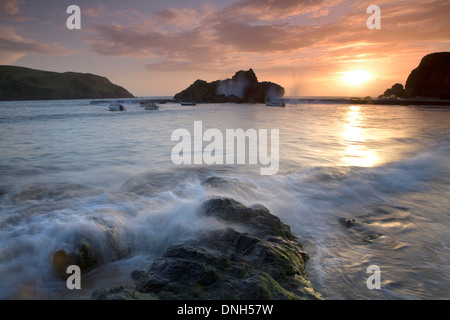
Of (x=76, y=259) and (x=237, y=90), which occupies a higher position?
(x=237, y=90)

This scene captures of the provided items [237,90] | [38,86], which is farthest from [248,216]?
[38,86]

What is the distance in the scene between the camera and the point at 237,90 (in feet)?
432

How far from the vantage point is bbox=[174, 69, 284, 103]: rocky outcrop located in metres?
126

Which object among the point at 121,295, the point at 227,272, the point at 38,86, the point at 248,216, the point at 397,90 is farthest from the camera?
the point at 38,86

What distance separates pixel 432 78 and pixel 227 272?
119857mm

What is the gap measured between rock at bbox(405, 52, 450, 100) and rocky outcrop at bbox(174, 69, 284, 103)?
189ft

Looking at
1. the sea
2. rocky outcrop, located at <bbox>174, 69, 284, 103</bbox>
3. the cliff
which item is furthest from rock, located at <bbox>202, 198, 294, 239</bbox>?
rocky outcrop, located at <bbox>174, 69, 284, 103</bbox>

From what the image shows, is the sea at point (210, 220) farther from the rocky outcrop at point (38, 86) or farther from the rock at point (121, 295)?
the rocky outcrop at point (38, 86)

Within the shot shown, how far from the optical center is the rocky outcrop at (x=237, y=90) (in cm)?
12575

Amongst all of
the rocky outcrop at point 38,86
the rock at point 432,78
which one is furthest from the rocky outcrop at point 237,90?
the rocky outcrop at point 38,86

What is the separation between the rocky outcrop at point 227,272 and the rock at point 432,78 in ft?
378

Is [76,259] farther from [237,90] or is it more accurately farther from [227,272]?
[237,90]

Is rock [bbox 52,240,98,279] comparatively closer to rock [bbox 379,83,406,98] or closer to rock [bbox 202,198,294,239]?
rock [bbox 202,198,294,239]
